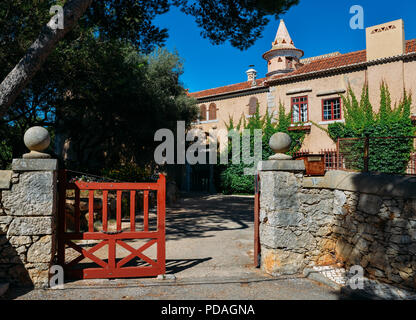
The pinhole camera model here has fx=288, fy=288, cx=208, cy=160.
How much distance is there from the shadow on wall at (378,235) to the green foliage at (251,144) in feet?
43.3

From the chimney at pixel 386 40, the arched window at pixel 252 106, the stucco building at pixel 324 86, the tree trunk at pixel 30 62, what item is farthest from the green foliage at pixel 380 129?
the tree trunk at pixel 30 62

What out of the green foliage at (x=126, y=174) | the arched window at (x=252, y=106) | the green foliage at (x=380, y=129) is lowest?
the green foliage at (x=126, y=174)

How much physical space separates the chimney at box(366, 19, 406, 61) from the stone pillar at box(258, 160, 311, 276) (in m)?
13.4

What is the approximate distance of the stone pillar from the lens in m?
4.91

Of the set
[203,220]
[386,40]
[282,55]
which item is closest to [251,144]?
[282,55]

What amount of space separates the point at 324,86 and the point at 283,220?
14016mm

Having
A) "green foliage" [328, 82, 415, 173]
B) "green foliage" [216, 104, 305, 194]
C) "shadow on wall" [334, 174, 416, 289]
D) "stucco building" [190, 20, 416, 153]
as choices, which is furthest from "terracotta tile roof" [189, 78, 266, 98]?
"shadow on wall" [334, 174, 416, 289]

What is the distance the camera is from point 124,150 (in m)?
16.6

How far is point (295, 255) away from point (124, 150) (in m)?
13.4

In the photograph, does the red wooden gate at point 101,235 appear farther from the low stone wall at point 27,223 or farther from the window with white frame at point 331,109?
the window with white frame at point 331,109

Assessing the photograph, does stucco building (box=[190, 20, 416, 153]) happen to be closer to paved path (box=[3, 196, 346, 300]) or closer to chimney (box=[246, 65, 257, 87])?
chimney (box=[246, 65, 257, 87])

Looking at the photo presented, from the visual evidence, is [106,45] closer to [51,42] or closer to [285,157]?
[51,42]

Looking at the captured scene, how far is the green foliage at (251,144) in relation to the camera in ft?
58.5
